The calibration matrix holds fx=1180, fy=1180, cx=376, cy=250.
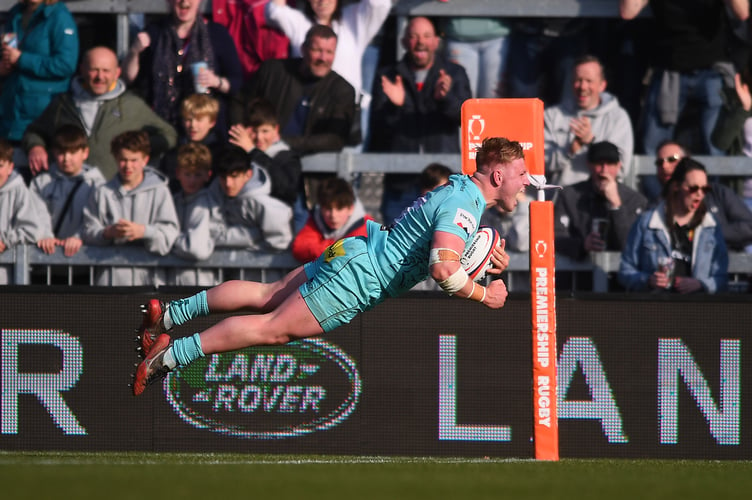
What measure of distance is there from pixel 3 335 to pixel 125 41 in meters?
3.69

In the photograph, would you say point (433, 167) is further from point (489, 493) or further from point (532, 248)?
point (489, 493)

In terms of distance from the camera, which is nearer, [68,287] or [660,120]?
[68,287]

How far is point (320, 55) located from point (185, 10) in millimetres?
1440

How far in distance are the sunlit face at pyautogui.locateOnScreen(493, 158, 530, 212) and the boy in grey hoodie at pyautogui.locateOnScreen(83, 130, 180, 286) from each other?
12.2 feet

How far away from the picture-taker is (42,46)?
1156 cm

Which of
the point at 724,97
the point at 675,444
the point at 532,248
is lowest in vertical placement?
the point at 675,444

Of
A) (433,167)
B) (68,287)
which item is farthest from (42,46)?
(433,167)

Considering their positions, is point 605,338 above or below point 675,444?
above

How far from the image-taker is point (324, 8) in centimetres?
1147

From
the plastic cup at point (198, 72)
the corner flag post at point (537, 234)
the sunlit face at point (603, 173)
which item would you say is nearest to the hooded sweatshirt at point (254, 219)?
the plastic cup at point (198, 72)

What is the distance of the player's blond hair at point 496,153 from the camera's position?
7672 millimetres

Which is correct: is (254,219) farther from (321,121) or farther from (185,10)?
(185,10)

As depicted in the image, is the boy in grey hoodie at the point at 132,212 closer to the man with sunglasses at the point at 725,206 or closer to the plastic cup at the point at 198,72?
the plastic cup at the point at 198,72

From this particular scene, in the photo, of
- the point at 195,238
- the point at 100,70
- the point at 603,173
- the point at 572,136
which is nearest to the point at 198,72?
the point at 100,70
